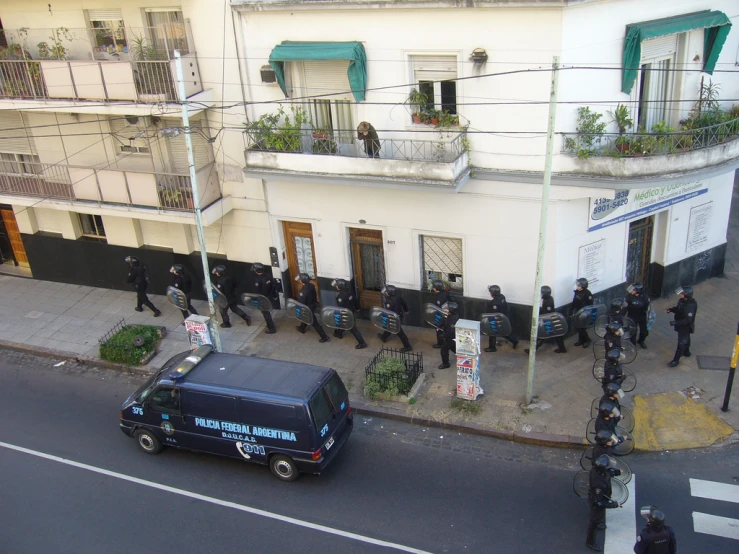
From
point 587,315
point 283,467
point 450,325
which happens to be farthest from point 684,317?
point 283,467

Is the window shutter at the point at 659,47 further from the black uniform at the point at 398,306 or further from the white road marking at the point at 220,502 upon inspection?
the white road marking at the point at 220,502

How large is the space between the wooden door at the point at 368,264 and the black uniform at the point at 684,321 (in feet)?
20.9

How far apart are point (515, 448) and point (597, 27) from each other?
7682mm

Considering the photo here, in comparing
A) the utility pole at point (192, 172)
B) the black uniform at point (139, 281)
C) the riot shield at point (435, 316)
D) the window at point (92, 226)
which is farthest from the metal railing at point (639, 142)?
the window at point (92, 226)

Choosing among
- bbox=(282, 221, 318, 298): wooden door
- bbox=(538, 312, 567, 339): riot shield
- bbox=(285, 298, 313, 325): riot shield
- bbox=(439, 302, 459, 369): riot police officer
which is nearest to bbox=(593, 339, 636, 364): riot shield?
bbox=(538, 312, 567, 339): riot shield

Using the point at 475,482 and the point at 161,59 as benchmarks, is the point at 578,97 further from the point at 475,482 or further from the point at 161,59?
the point at 161,59

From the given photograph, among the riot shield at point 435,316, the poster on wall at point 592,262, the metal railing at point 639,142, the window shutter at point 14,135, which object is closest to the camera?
the metal railing at point 639,142

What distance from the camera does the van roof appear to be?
12.0m

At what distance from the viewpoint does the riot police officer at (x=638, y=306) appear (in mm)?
14539

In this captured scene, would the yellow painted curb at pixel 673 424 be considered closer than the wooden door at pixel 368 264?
Yes

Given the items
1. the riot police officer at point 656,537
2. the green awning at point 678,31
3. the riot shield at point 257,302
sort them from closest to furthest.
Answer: the riot police officer at point 656,537
the green awning at point 678,31
the riot shield at point 257,302

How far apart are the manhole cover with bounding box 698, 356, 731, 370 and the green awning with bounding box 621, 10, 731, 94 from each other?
5.54 meters

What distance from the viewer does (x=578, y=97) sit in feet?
44.2

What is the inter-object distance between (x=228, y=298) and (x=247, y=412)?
583 cm
